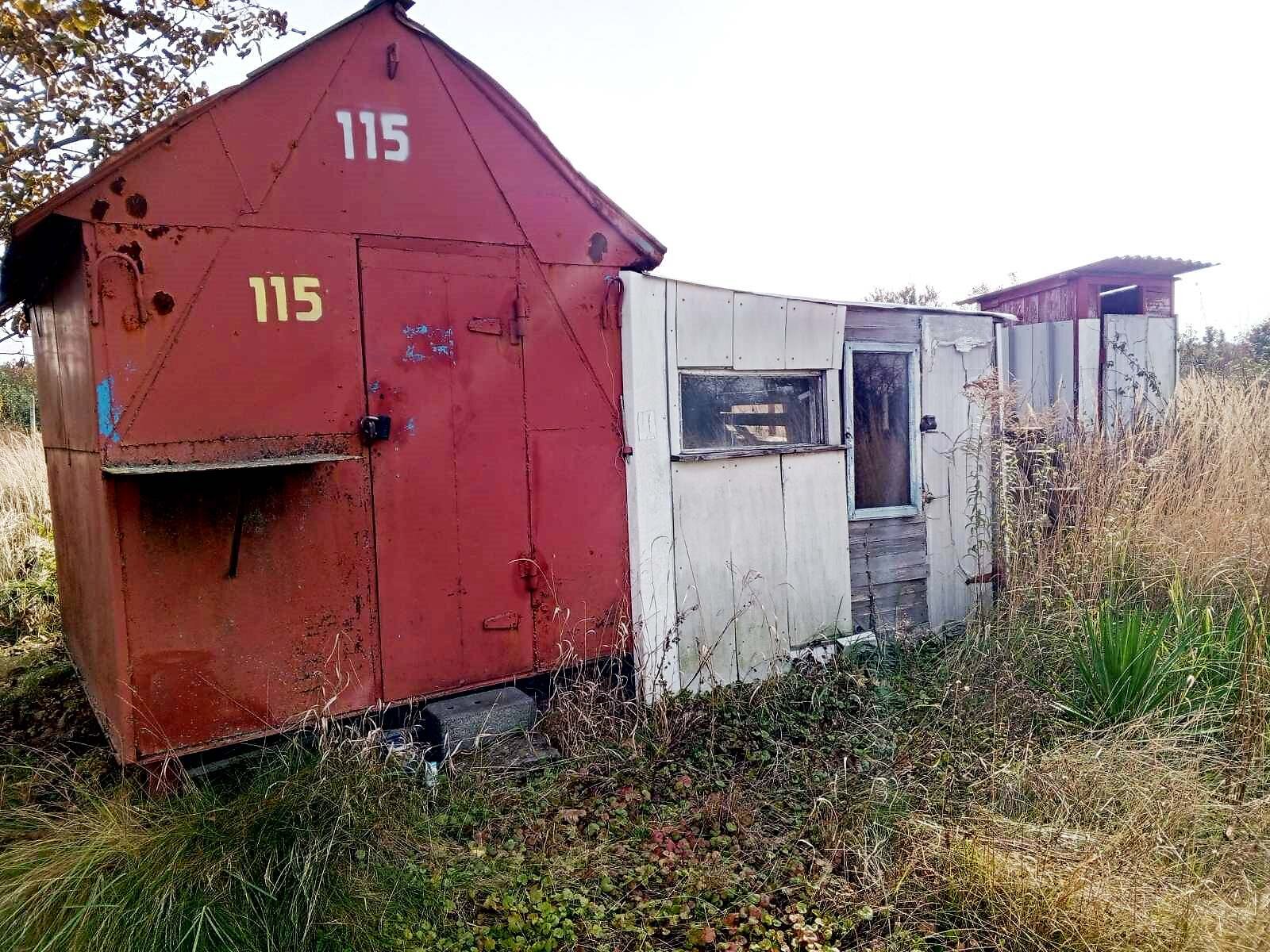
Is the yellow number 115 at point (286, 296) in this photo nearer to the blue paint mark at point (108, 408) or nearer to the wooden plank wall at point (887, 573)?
the blue paint mark at point (108, 408)

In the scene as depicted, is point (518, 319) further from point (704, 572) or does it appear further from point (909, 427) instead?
point (909, 427)

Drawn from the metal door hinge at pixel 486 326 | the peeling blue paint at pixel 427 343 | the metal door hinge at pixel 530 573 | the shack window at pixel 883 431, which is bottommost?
the metal door hinge at pixel 530 573

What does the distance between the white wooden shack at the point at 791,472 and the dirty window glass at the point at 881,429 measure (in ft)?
0.04

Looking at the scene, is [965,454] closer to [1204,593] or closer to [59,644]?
[1204,593]

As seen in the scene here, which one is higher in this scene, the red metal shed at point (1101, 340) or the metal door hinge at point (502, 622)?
the red metal shed at point (1101, 340)

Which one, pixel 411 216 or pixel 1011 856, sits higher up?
pixel 411 216

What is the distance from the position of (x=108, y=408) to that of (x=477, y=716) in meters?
2.25

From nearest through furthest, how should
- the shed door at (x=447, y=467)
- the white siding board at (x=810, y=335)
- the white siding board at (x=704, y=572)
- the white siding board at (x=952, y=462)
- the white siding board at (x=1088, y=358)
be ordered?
the shed door at (x=447, y=467)
the white siding board at (x=704, y=572)
the white siding board at (x=810, y=335)
the white siding board at (x=952, y=462)
the white siding board at (x=1088, y=358)

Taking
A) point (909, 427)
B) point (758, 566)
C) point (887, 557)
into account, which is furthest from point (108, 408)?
point (909, 427)

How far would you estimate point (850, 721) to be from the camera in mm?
4902

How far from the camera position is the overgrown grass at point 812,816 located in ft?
9.59

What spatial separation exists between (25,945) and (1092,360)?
358 inches

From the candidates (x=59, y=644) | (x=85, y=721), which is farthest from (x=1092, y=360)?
(x=59, y=644)

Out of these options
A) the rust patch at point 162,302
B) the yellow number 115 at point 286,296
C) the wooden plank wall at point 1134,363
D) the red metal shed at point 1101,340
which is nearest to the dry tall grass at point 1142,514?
the red metal shed at point 1101,340
